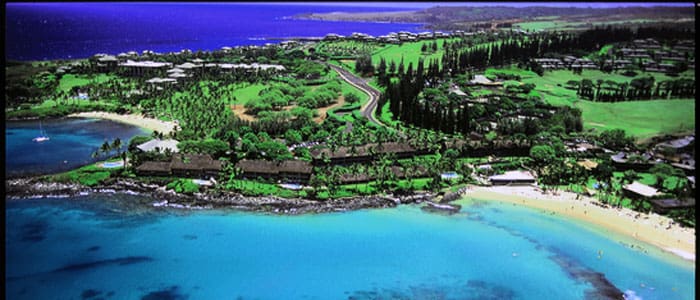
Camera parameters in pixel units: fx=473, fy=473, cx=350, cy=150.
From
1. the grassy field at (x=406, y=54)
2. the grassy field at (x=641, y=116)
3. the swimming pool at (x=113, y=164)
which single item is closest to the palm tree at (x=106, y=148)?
the swimming pool at (x=113, y=164)

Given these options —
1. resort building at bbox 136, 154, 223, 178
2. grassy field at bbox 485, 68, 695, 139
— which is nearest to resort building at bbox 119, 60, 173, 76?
resort building at bbox 136, 154, 223, 178

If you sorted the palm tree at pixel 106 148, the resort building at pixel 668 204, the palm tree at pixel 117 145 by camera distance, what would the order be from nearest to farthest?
1. the resort building at pixel 668 204
2. the palm tree at pixel 106 148
3. the palm tree at pixel 117 145

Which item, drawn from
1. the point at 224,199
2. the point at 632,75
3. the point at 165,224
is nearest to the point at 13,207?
the point at 165,224

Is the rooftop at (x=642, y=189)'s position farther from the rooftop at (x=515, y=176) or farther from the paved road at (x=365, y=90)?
the paved road at (x=365, y=90)

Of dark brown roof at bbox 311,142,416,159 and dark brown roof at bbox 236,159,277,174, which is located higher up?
dark brown roof at bbox 311,142,416,159

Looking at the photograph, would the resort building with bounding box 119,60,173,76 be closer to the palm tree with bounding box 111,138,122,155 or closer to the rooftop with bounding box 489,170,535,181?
the palm tree with bounding box 111,138,122,155
